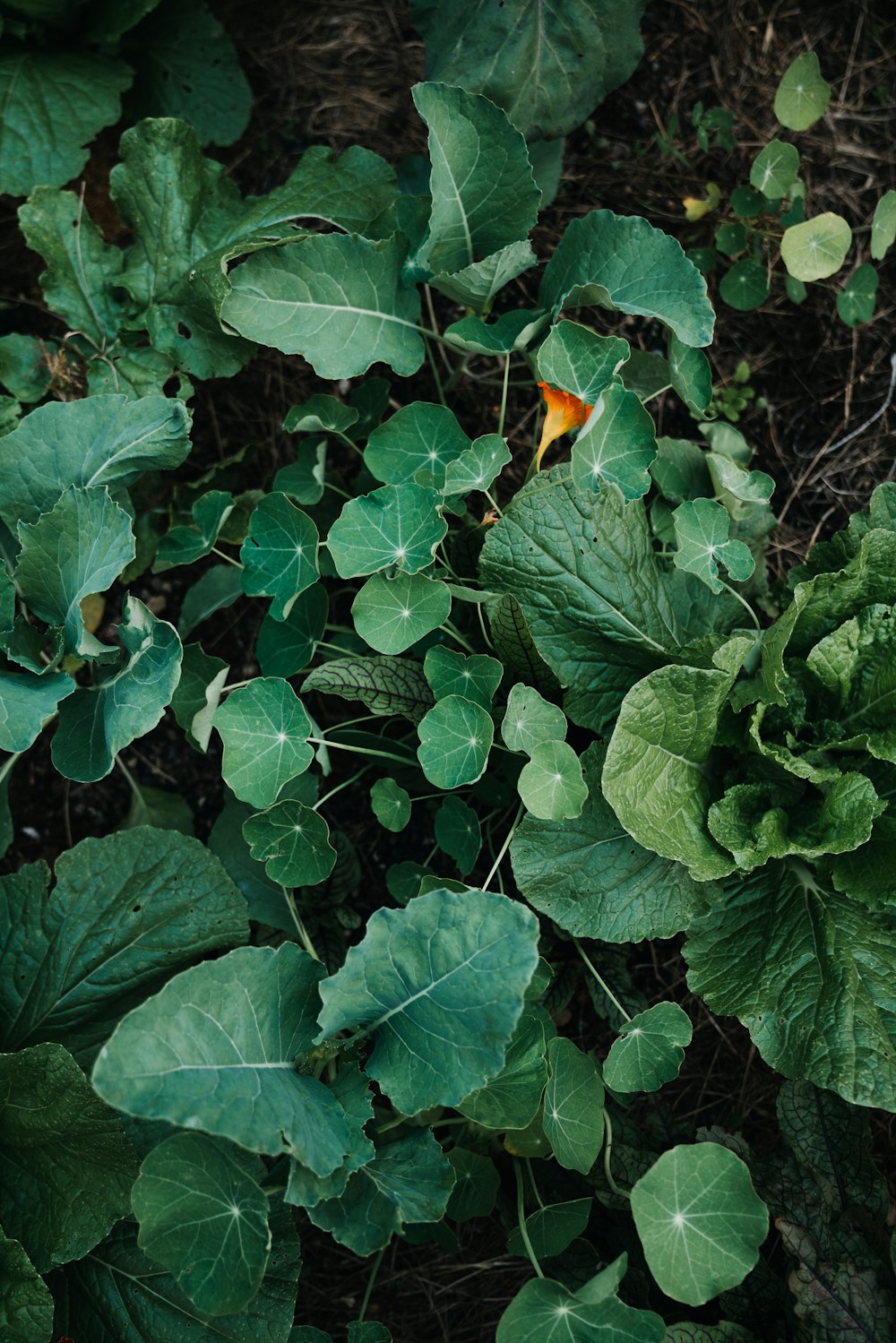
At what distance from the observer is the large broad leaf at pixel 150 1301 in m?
1.80

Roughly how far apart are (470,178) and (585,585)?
0.77 metres

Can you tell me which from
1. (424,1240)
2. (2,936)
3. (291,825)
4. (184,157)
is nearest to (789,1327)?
(424,1240)

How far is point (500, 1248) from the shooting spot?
2199mm

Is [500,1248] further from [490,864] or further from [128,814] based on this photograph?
[128,814]

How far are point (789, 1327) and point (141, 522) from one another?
6.62ft

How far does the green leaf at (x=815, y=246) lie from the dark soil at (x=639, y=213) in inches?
12.0

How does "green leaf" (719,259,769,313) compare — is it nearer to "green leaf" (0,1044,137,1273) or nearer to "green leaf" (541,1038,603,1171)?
"green leaf" (541,1038,603,1171)

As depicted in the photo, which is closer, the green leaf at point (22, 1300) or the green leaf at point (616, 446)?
the green leaf at point (22, 1300)

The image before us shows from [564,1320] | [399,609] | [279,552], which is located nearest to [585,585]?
[399,609]

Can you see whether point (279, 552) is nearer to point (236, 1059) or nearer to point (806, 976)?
point (236, 1059)

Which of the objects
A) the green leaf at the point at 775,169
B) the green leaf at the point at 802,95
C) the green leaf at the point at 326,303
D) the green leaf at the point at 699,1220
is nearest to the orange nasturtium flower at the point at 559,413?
the green leaf at the point at 326,303

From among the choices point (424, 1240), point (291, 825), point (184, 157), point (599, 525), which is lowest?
point (424, 1240)

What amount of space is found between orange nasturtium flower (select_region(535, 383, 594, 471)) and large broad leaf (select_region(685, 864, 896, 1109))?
3.09ft

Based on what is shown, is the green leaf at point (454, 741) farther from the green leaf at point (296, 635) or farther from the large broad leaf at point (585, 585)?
the green leaf at point (296, 635)
